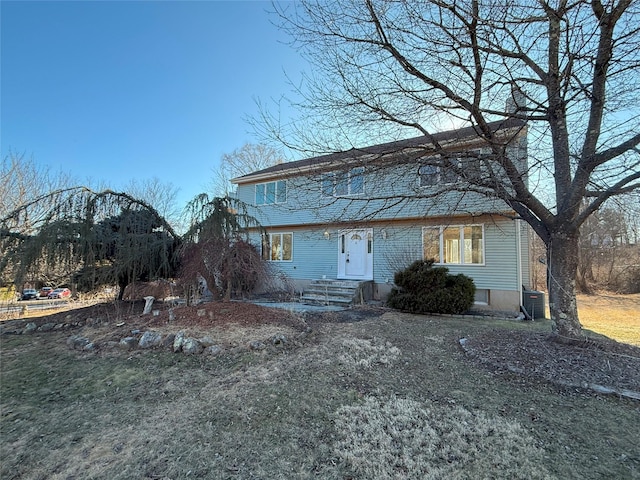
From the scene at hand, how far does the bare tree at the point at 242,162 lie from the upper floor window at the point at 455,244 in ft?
55.7

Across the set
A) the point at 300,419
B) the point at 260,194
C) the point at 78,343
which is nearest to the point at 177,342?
the point at 78,343

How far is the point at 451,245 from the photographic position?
10.4 metres

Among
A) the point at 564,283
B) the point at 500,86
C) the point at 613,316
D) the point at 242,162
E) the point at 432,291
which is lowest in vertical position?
the point at 613,316

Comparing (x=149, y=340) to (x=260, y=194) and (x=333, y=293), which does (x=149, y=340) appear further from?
(x=260, y=194)

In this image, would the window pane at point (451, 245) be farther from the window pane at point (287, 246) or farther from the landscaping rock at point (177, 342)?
the landscaping rock at point (177, 342)

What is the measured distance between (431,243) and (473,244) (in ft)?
4.41

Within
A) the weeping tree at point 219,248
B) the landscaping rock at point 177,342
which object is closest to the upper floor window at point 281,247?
the weeping tree at point 219,248

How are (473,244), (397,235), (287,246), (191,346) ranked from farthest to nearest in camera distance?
(287,246)
(397,235)
(473,244)
(191,346)

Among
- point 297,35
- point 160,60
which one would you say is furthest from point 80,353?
point 160,60

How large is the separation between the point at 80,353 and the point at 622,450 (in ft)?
23.1

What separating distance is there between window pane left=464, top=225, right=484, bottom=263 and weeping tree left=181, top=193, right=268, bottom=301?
23.3 ft

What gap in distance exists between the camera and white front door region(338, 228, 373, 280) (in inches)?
464

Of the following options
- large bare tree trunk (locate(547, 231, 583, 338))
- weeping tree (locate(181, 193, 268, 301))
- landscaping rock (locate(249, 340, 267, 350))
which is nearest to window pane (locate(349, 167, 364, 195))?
weeping tree (locate(181, 193, 268, 301))

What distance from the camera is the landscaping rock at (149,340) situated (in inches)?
199
